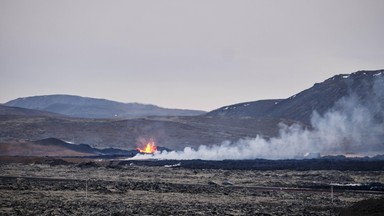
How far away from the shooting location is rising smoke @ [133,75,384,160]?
117000 mm

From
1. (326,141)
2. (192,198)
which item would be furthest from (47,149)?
(192,198)

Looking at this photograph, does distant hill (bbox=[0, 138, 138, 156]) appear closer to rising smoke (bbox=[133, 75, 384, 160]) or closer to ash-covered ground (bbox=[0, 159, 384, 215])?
rising smoke (bbox=[133, 75, 384, 160])

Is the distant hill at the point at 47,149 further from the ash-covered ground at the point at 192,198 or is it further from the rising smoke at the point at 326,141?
the ash-covered ground at the point at 192,198

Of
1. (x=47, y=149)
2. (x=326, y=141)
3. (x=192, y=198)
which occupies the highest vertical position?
(x=326, y=141)

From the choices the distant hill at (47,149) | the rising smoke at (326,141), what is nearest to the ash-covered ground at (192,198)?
the rising smoke at (326,141)

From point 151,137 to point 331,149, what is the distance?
53328 mm

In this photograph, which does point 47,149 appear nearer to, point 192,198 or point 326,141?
point 326,141

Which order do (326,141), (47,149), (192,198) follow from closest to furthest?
(192,198)
(47,149)
(326,141)

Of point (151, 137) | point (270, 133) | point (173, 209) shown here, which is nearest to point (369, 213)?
point (173, 209)

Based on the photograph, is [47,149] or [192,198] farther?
[47,149]

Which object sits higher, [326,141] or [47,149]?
[326,141]

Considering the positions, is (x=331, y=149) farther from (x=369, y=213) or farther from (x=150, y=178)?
(x=369, y=213)

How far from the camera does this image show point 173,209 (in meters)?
34.3

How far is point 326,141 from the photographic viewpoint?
14012 cm
